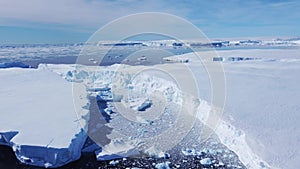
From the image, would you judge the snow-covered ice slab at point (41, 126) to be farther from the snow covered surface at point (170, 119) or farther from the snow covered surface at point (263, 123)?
the snow covered surface at point (263, 123)

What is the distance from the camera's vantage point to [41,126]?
4406 millimetres

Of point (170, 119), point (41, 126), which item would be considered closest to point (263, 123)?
point (170, 119)

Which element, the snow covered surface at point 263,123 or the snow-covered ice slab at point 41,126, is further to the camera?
the snow-covered ice slab at point 41,126

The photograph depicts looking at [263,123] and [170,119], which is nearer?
[263,123]

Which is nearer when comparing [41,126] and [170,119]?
[41,126]

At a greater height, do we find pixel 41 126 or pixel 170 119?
pixel 41 126

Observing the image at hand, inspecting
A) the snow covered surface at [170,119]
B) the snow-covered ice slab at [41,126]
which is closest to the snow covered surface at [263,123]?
the snow covered surface at [170,119]

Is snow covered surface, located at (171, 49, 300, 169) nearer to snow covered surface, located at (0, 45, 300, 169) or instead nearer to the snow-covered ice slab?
snow covered surface, located at (0, 45, 300, 169)

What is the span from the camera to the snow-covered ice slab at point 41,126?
380cm

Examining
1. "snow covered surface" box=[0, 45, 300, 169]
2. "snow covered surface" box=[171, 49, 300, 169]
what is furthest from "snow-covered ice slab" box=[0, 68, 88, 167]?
"snow covered surface" box=[171, 49, 300, 169]

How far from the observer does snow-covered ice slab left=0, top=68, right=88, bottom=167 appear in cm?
380

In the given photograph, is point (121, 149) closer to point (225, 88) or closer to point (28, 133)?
point (28, 133)

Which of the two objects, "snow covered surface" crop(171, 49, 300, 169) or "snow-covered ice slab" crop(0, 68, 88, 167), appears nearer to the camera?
"snow covered surface" crop(171, 49, 300, 169)

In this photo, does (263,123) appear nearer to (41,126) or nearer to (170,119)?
(170,119)
